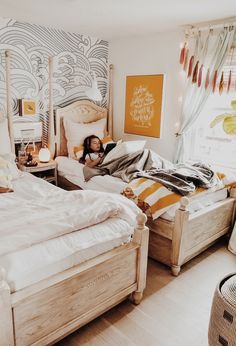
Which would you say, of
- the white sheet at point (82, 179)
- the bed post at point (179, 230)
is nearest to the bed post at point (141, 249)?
the bed post at point (179, 230)

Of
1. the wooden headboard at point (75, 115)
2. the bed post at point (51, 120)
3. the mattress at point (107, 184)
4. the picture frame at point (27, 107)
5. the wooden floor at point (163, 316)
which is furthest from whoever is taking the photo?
the wooden headboard at point (75, 115)

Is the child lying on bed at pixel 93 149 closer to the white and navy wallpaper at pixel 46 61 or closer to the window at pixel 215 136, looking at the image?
the white and navy wallpaper at pixel 46 61

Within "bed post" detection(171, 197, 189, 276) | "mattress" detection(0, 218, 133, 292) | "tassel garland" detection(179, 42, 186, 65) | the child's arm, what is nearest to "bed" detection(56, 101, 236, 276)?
"bed post" detection(171, 197, 189, 276)

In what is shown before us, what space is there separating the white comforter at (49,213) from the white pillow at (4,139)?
85 cm

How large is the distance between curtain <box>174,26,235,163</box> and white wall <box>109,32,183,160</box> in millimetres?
144

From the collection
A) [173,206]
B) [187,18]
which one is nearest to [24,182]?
[173,206]

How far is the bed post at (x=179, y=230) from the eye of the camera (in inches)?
88.7

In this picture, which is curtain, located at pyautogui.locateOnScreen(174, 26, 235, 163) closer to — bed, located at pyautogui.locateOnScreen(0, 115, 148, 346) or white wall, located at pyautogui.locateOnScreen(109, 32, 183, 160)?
white wall, located at pyautogui.locateOnScreen(109, 32, 183, 160)

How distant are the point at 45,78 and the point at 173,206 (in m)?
2.36

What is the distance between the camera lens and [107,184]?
2.84 metres

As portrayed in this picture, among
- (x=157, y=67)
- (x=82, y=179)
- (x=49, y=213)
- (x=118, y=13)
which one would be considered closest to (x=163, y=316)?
(x=49, y=213)

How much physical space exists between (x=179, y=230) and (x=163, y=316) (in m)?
0.64

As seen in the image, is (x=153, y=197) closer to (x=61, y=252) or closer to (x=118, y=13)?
(x=61, y=252)

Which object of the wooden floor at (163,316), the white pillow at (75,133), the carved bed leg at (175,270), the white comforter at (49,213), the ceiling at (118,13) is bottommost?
the wooden floor at (163,316)
